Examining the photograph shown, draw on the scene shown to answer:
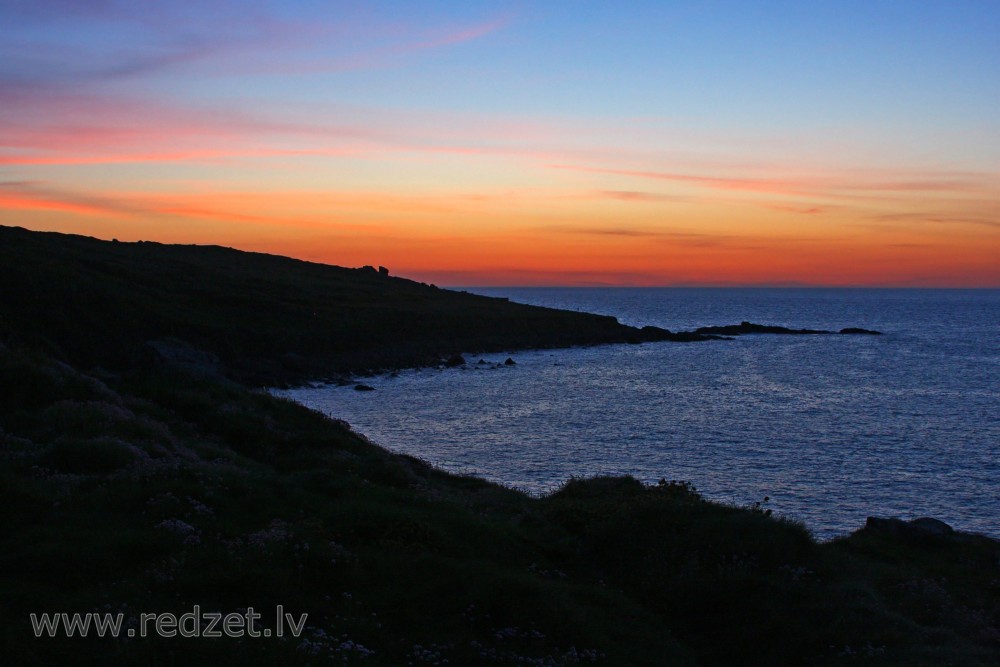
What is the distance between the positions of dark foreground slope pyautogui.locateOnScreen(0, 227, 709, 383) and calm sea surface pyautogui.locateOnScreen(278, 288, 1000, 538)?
10.5 metres

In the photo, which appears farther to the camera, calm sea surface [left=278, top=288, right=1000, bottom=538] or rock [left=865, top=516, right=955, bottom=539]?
calm sea surface [left=278, top=288, right=1000, bottom=538]

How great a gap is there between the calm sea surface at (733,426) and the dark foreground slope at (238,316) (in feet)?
34.6

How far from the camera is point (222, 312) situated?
3506 inches

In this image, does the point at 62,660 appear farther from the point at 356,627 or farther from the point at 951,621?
the point at 951,621

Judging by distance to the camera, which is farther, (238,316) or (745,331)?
(745,331)

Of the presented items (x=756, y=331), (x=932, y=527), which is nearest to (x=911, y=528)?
(x=932, y=527)

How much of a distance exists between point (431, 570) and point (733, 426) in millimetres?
37354

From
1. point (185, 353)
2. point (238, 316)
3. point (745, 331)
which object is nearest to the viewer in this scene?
point (185, 353)

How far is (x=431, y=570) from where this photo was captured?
47.0 ft

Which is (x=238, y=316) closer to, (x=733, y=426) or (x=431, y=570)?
(x=733, y=426)

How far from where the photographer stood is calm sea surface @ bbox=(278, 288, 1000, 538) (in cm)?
3281

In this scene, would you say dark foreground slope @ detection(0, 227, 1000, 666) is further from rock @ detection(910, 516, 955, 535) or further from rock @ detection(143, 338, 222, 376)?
rock @ detection(143, 338, 222, 376)

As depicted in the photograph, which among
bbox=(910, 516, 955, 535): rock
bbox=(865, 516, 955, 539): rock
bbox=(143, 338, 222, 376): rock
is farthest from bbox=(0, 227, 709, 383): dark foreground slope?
bbox=(910, 516, 955, 535): rock

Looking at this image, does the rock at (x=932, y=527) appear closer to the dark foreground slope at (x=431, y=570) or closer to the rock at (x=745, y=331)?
the dark foreground slope at (x=431, y=570)
